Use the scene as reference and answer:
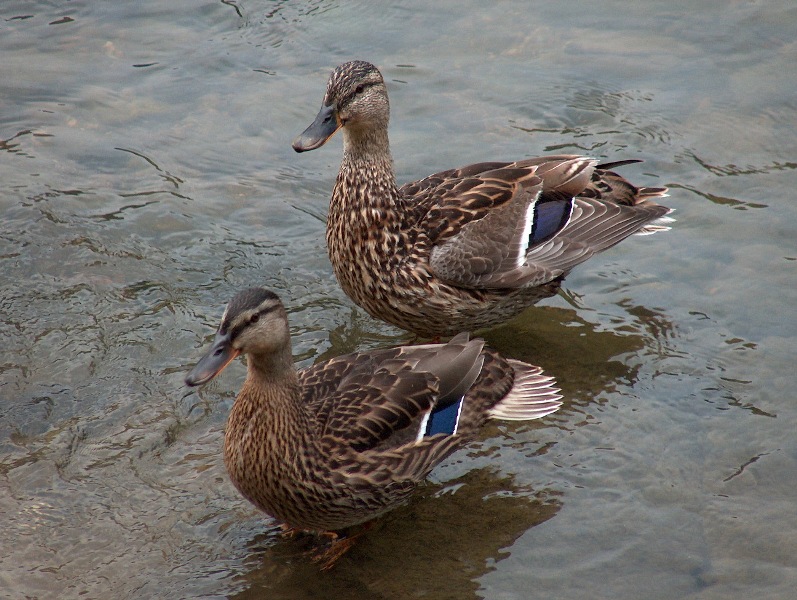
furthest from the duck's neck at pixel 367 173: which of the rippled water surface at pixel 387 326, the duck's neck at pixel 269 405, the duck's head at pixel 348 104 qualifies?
the duck's neck at pixel 269 405

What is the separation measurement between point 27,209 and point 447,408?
157 inches

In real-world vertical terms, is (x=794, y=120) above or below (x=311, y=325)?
above

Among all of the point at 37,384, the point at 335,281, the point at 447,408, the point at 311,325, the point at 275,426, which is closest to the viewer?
the point at 275,426

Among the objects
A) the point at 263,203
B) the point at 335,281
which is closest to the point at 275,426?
the point at 335,281

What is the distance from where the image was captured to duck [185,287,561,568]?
A: 5.07 metres

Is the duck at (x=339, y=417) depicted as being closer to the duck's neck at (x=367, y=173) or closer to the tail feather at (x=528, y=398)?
the tail feather at (x=528, y=398)

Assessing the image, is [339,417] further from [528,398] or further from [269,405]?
[528,398]

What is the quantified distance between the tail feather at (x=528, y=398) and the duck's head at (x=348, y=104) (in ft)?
6.34

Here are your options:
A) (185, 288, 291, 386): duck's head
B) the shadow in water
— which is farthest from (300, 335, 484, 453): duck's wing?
(185, 288, 291, 386): duck's head

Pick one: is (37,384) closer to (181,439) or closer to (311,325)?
(181,439)

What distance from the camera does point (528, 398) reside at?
5934mm

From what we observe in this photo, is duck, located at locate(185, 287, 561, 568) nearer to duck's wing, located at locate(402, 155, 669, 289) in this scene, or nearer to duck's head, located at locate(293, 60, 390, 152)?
duck's wing, located at locate(402, 155, 669, 289)

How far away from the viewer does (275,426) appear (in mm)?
5105

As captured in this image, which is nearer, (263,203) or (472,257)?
(472,257)
